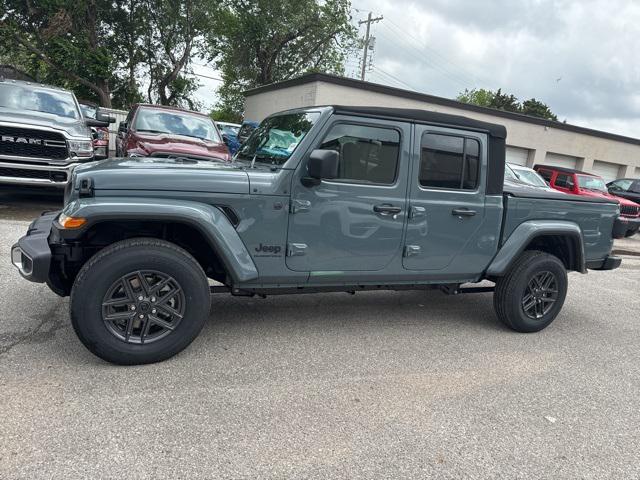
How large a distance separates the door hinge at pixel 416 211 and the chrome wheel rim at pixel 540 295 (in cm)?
141

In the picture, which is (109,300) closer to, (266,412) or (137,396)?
(137,396)

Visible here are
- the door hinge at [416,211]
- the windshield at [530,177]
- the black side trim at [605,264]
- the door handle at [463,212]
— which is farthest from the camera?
the windshield at [530,177]

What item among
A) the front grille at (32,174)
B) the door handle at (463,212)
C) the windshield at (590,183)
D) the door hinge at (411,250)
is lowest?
the door hinge at (411,250)

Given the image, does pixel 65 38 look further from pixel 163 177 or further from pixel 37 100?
pixel 163 177

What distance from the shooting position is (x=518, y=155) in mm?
24344

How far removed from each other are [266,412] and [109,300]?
49.2 inches

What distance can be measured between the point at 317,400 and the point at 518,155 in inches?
948

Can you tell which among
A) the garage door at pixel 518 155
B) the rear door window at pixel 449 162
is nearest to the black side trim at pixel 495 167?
the rear door window at pixel 449 162

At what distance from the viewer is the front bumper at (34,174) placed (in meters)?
7.29

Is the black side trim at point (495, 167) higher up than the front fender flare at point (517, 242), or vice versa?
the black side trim at point (495, 167)

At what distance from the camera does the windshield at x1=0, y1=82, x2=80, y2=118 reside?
26.7ft

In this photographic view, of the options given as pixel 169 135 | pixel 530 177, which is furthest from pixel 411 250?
pixel 530 177

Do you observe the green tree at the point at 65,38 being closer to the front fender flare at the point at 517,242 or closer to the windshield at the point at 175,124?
the windshield at the point at 175,124

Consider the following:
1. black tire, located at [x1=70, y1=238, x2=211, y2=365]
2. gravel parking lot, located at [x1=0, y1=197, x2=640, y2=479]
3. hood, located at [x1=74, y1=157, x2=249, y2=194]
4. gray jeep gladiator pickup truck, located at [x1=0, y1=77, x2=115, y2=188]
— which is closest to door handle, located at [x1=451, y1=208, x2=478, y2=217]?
gravel parking lot, located at [x1=0, y1=197, x2=640, y2=479]
